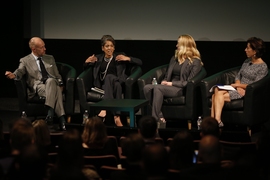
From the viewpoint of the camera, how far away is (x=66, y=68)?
8.79m

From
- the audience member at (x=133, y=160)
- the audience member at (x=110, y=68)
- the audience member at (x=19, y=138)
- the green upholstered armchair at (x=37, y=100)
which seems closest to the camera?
the audience member at (x=133, y=160)

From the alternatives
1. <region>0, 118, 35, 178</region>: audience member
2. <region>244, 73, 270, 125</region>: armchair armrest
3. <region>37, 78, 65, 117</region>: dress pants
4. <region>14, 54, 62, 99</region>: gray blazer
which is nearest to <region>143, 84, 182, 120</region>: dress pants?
<region>244, 73, 270, 125</region>: armchair armrest

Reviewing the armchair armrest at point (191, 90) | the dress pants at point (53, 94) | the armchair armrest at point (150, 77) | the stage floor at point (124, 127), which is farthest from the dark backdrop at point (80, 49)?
the dress pants at point (53, 94)

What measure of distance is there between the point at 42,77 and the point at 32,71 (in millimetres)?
157

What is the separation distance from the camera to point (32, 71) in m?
8.42

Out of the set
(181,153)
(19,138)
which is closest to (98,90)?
(19,138)

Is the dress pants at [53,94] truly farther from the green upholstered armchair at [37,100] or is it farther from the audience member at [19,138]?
the audience member at [19,138]

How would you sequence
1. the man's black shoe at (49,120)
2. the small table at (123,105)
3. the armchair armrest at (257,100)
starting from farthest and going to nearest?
1. the man's black shoe at (49,120)
2. the armchair armrest at (257,100)
3. the small table at (123,105)

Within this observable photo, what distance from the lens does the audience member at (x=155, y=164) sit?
3.95 m

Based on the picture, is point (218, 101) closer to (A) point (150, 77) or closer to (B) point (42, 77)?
(A) point (150, 77)

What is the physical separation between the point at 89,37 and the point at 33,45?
1.57 m

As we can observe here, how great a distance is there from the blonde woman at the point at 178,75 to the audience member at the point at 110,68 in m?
0.43

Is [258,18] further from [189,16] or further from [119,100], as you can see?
[119,100]

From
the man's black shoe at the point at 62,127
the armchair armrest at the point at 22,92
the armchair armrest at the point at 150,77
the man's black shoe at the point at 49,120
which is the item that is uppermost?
the armchair armrest at the point at 150,77
